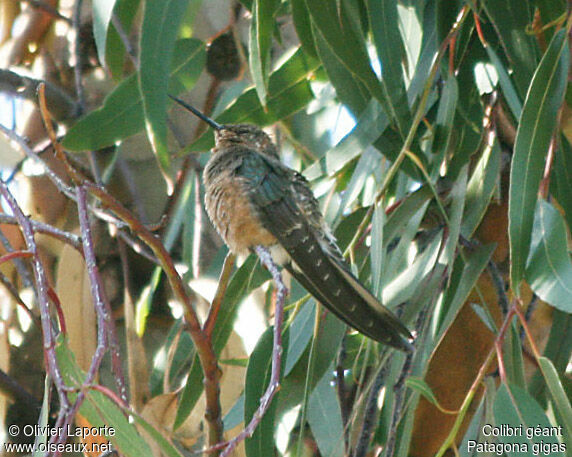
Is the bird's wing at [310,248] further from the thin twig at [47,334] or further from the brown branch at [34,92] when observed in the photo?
the brown branch at [34,92]

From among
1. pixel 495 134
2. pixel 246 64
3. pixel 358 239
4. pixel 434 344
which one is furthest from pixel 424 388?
pixel 246 64

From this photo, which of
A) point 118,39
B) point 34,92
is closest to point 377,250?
point 118,39

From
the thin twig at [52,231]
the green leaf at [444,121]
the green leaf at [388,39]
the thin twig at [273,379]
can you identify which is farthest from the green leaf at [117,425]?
the green leaf at [444,121]

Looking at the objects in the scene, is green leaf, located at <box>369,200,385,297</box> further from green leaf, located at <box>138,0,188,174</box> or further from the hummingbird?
green leaf, located at <box>138,0,188,174</box>

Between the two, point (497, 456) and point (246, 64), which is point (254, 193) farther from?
point (246, 64)

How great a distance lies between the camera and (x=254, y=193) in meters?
2.03

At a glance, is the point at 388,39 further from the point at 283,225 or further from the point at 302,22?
the point at 283,225

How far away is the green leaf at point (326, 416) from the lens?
1.94 meters

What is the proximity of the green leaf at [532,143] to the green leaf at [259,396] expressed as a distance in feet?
1.72

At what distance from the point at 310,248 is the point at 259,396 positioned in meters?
0.32

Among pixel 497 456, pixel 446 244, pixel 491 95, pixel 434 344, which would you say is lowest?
pixel 497 456

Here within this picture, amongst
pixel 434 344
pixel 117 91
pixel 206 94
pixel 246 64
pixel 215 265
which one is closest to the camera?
pixel 434 344

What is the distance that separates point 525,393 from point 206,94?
1.69m

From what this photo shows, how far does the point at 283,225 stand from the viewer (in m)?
1.96
